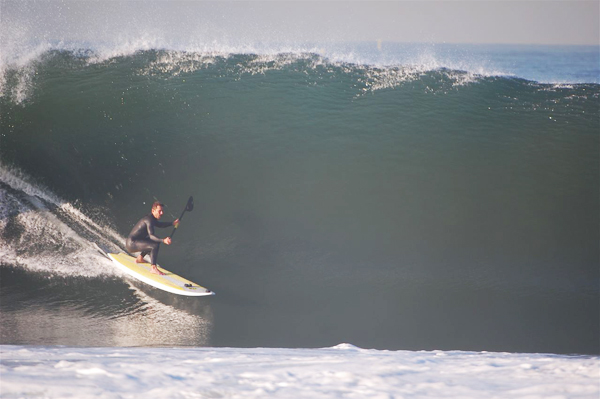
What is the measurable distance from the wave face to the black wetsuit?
329mm

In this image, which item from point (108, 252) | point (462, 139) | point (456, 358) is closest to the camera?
point (456, 358)

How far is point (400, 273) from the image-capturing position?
13.4 feet

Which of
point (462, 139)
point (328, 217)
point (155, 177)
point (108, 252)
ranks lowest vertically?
point (108, 252)

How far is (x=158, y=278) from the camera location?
3.57m

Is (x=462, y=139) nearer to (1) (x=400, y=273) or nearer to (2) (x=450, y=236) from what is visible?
(2) (x=450, y=236)

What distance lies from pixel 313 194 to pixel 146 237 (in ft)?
5.37

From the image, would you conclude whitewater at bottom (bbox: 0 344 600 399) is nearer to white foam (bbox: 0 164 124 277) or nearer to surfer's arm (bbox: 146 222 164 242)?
surfer's arm (bbox: 146 222 164 242)

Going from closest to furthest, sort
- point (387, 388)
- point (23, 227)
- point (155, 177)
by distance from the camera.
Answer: point (387, 388), point (23, 227), point (155, 177)

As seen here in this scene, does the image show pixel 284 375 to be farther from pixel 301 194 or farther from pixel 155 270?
pixel 301 194

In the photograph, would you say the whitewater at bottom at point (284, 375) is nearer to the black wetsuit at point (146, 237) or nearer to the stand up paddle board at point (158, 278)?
the stand up paddle board at point (158, 278)

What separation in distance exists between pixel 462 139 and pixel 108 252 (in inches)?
144

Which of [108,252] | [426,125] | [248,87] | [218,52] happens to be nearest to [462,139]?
[426,125]

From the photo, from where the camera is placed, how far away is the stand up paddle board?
3.47 metres

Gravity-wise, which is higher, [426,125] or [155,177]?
[426,125]
